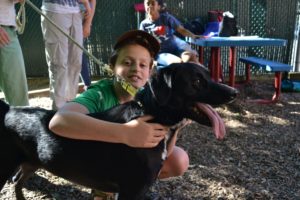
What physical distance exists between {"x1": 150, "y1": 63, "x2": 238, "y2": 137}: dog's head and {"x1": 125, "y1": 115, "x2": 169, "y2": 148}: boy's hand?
0.11 metres

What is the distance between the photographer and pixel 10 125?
2.26 metres

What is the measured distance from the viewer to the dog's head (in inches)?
70.0

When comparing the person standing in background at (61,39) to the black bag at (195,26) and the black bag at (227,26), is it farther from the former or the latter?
the black bag at (195,26)

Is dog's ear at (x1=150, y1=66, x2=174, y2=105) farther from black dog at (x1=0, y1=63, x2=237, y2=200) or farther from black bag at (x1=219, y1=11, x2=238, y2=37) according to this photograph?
black bag at (x1=219, y1=11, x2=238, y2=37)

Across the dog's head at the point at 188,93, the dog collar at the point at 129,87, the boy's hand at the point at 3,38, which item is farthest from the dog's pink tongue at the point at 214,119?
the boy's hand at the point at 3,38

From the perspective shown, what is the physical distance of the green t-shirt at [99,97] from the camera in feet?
7.32

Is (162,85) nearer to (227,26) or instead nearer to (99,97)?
(99,97)

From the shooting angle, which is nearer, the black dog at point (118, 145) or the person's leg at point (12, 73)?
the black dog at point (118, 145)

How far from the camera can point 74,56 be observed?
182 inches

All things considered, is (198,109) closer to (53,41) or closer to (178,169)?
(178,169)

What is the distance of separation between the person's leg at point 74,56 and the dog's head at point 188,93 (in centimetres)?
287

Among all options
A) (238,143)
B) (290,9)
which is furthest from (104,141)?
(290,9)

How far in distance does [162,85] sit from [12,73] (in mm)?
1817

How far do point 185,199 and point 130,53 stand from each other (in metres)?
1.36
